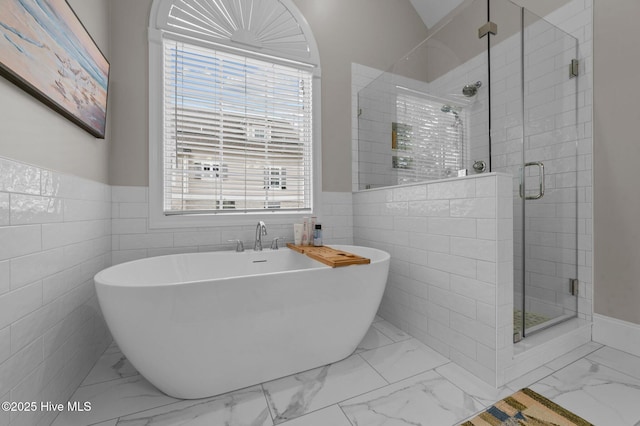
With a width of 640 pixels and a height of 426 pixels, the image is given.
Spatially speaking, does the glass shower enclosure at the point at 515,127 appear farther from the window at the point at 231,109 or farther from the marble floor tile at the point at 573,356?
the window at the point at 231,109

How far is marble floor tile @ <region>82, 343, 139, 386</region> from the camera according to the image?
57.4 inches

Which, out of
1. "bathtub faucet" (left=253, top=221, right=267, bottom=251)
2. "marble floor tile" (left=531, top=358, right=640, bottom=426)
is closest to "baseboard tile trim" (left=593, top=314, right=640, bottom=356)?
"marble floor tile" (left=531, top=358, right=640, bottom=426)

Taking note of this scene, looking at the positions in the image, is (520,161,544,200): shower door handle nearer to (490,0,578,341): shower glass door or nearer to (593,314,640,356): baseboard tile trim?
(490,0,578,341): shower glass door

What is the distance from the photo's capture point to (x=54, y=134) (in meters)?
1.22

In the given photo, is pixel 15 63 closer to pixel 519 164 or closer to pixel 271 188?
pixel 271 188

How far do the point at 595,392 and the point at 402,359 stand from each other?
0.91 m

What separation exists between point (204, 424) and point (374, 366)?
0.91 metres

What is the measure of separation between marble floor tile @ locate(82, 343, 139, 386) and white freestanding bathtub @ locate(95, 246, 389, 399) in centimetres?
39

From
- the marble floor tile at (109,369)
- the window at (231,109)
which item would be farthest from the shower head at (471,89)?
the marble floor tile at (109,369)

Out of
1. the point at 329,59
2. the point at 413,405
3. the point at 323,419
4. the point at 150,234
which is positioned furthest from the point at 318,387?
the point at 329,59

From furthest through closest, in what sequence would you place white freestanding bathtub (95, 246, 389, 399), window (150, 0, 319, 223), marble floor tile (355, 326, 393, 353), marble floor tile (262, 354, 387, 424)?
window (150, 0, 319, 223) → marble floor tile (355, 326, 393, 353) → marble floor tile (262, 354, 387, 424) → white freestanding bathtub (95, 246, 389, 399)

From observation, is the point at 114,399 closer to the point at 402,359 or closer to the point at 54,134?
the point at 54,134

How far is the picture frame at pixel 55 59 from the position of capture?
93cm

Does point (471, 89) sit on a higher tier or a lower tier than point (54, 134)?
higher
